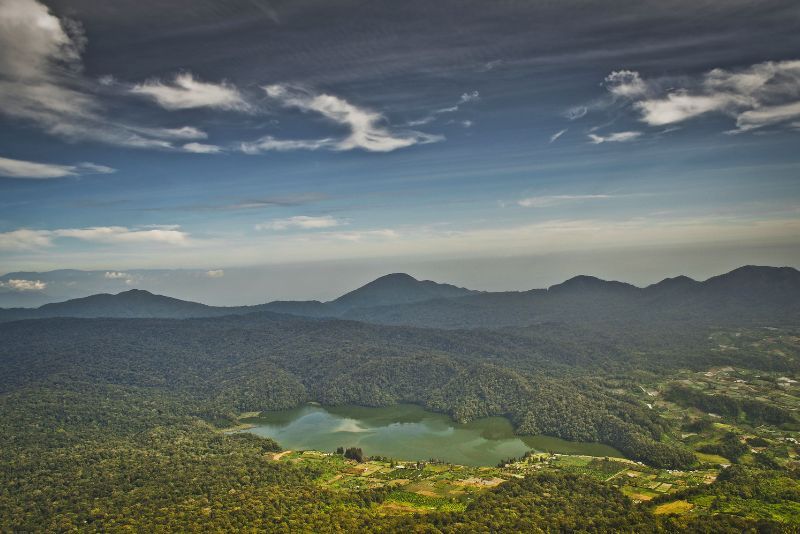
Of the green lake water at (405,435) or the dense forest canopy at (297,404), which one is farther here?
the green lake water at (405,435)

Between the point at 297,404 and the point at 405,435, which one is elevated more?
the point at 297,404

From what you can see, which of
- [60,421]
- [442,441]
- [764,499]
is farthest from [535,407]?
[60,421]

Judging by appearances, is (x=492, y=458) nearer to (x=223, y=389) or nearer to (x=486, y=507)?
(x=486, y=507)

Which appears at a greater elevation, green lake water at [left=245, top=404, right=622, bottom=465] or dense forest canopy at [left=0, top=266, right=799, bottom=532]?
dense forest canopy at [left=0, top=266, right=799, bottom=532]

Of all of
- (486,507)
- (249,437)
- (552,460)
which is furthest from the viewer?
(249,437)

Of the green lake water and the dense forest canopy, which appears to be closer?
the dense forest canopy

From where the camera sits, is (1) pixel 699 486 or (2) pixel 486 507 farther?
(1) pixel 699 486

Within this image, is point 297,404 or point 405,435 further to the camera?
point 297,404

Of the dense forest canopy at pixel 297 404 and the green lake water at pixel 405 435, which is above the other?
the dense forest canopy at pixel 297 404
